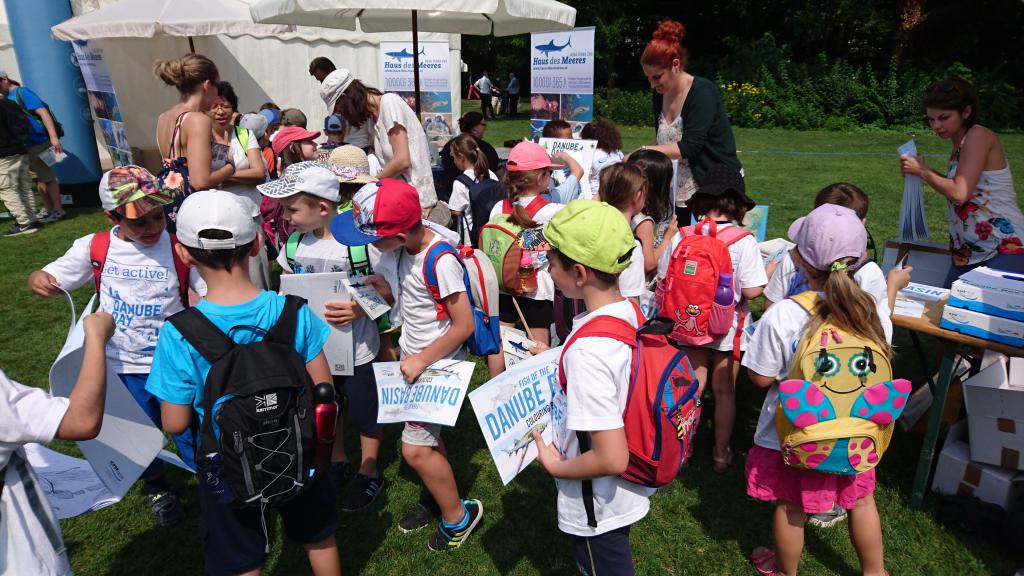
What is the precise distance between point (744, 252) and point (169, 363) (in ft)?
9.25

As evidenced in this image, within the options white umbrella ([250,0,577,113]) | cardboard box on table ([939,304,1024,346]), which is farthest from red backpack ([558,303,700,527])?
white umbrella ([250,0,577,113])

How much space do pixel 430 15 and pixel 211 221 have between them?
7287mm

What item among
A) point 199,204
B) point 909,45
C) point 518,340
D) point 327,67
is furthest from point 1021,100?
point 199,204

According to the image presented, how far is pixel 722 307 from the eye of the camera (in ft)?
11.2

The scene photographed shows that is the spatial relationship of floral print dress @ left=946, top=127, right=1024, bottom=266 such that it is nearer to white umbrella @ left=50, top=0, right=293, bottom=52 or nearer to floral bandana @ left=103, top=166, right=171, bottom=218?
floral bandana @ left=103, top=166, right=171, bottom=218

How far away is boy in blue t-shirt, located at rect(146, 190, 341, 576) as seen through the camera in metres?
2.03

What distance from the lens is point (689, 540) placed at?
10.9ft

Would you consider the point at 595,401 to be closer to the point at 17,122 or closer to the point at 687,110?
the point at 687,110

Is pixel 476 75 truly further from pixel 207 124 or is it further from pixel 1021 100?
pixel 207 124

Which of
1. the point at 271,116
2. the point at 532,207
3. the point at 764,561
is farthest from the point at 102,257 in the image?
the point at 271,116

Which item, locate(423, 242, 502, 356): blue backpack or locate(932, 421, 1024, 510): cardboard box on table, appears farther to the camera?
locate(932, 421, 1024, 510): cardboard box on table

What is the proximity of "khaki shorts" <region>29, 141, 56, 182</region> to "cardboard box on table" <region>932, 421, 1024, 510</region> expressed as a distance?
11.5m

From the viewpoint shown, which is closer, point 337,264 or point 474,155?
point 337,264

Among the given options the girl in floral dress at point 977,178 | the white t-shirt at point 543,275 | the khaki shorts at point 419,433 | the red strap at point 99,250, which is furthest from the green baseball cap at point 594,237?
the girl in floral dress at point 977,178
